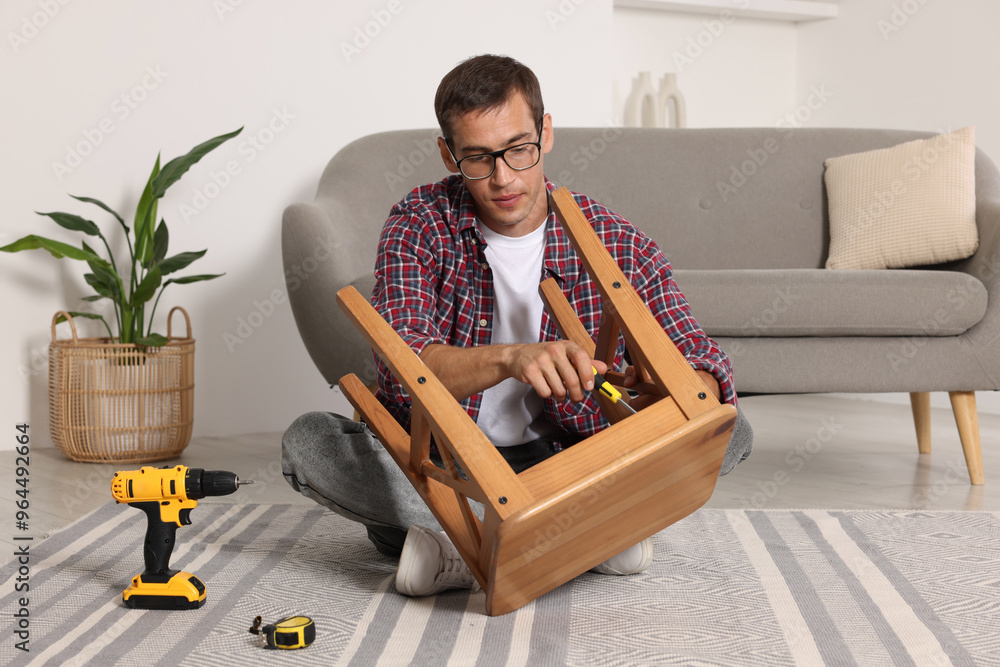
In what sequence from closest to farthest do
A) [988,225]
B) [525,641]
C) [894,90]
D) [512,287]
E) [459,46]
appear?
1. [525,641]
2. [512,287]
3. [988,225]
4. [459,46]
5. [894,90]

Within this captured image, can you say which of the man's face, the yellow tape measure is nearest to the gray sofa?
the man's face

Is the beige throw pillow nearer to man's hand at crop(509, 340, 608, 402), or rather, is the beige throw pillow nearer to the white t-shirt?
the white t-shirt

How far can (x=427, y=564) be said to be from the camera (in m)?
1.23

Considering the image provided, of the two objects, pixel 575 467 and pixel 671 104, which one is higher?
pixel 671 104

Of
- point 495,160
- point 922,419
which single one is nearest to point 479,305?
point 495,160

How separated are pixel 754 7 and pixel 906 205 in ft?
6.53

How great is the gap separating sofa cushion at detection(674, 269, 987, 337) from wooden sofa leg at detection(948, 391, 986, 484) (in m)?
0.18

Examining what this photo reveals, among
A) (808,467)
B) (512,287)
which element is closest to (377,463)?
(512,287)

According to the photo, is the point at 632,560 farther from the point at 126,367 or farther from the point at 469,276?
the point at 126,367

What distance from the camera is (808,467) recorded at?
2.29 m

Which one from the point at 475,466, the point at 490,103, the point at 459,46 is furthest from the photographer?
the point at 459,46

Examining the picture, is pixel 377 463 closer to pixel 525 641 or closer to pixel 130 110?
pixel 525 641

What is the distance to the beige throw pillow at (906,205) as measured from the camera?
7.34 ft

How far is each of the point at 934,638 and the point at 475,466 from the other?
23.8 inches
